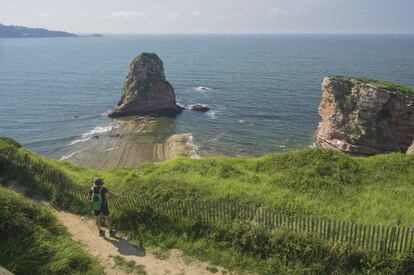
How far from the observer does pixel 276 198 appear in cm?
1873

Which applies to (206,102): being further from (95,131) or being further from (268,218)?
(268,218)

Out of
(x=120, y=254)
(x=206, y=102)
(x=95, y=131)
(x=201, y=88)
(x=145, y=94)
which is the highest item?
(x=145, y=94)

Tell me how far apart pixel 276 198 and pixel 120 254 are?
28.7ft

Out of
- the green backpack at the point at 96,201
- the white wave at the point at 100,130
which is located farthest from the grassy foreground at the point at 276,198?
the white wave at the point at 100,130

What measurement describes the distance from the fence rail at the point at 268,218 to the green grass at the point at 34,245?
3.60 meters

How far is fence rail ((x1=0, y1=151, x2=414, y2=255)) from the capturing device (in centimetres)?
1289

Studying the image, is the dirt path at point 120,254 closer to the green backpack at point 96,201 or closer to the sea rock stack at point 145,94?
the green backpack at point 96,201

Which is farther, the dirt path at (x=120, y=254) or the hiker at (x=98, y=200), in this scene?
the hiker at (x=98, y=200)

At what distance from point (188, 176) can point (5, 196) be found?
40.9ft

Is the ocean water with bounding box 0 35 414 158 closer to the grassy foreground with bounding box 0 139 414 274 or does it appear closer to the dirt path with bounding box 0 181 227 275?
the grassy foreground with bounding box 0 139 414 274

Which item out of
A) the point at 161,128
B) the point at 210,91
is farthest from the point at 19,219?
the point at 210,91

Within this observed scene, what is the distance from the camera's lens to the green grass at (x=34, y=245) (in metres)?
11.3

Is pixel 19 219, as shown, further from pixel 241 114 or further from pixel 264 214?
pixel 241 114

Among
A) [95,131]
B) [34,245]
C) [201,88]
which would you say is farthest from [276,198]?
[201,88]
